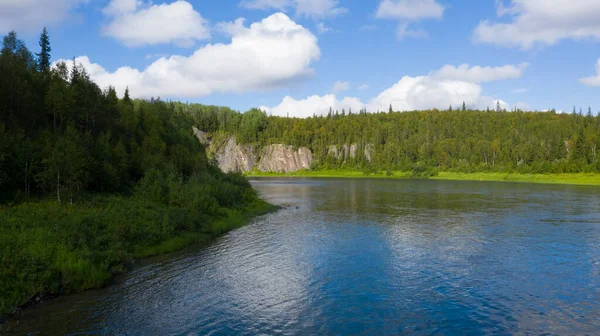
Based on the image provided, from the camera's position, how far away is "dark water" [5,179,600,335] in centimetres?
1894

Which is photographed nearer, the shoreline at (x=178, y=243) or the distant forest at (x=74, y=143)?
the shoreline at (x=178, y=243)

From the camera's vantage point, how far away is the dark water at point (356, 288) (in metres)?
18.9

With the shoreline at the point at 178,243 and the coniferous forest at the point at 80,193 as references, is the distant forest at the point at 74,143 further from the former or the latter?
the shoreline at the point at 178,243

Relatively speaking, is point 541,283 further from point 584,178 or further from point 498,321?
point 584,178

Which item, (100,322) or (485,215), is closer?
(100,322)

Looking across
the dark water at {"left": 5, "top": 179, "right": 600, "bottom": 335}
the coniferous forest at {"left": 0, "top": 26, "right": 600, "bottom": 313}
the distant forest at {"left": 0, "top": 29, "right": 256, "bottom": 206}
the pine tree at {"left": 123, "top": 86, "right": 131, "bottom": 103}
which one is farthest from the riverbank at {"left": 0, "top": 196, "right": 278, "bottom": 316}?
the pine tree at {"left": 123, "top": 86, "right": 131, "bottom": 103}

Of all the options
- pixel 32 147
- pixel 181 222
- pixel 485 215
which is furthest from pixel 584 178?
pixel 32 147

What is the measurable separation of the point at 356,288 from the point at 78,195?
31.0 meters

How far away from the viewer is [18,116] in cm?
4784

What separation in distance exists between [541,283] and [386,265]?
10.0 meters

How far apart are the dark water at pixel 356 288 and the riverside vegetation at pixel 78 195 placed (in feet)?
7.11

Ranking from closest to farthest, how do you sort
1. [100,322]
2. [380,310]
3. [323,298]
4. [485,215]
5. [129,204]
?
[100,322] < [380,310] < [323,298] < [129,204] < [485,215]

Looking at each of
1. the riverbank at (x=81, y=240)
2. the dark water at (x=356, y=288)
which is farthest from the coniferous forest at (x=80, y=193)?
the dark water at (x=356, y=288)

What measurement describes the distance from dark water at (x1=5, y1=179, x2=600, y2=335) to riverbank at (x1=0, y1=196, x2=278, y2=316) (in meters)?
1.32
